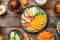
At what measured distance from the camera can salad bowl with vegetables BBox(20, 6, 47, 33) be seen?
218cm

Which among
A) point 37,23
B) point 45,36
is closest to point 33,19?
point 37,23

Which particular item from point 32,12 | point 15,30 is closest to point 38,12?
point 32,12

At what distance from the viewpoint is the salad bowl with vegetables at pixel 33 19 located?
2.18 meters

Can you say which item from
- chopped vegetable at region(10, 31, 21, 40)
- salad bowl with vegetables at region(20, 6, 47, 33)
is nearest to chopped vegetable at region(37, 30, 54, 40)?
salad bowl with vegetables at region(20, 6, 47, 33)

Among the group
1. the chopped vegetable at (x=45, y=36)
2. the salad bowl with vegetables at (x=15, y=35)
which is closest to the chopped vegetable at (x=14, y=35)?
the salad bowl with vegetables at (x=15, y=35)

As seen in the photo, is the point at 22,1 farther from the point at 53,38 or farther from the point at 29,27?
the point at 53,38

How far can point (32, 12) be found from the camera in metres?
2.21

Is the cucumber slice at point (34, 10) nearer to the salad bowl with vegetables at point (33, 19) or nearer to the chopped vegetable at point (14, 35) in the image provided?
the salad bowl with vegetables at point (33, 19)

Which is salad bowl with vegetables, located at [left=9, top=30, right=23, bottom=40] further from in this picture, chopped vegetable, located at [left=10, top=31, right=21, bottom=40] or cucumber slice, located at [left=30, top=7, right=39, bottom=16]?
cucumber slice, located at [left=30, top=7, right=39, bottom=16]

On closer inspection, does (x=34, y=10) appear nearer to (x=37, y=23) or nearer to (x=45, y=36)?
(x=37, y=23)

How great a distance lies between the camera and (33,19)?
2.19 m

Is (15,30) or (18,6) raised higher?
(18,6)

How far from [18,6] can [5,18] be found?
0.13m

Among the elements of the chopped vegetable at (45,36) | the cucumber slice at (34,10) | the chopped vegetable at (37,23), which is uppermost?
the cucumber slice at (34,10)
